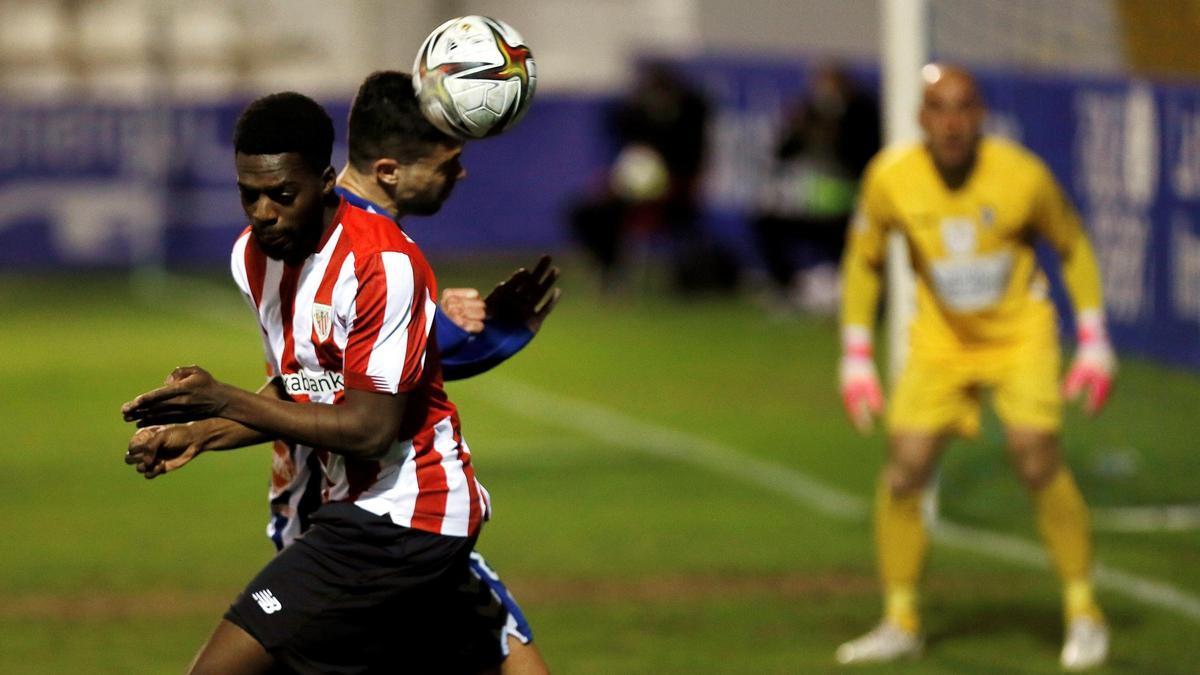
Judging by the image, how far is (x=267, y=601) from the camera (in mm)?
4711

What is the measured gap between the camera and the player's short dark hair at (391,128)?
16.5 ft

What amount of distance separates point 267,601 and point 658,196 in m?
16.4

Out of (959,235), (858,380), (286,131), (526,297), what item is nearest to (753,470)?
(858,380)

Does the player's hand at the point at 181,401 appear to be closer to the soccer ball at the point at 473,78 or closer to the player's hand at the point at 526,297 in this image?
the soccer ball at the point at 473,78

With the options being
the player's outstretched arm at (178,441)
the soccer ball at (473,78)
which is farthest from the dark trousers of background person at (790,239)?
the player's outstretched arm at (178,441)

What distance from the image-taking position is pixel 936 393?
7.45 m

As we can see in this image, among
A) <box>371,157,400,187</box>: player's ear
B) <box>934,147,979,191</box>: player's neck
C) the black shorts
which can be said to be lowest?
the black shorts

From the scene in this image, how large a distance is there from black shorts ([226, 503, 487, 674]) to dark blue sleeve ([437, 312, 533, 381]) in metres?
0.67

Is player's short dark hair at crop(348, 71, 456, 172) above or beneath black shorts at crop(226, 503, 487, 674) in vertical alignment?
above

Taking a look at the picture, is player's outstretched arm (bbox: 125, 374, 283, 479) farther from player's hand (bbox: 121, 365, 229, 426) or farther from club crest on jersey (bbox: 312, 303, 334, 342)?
club crest on jersey (bbox: 312, 303, 334, 342)

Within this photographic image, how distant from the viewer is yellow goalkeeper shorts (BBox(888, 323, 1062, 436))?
7.37 meters

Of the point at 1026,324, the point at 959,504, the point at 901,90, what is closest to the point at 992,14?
the point at 901,90

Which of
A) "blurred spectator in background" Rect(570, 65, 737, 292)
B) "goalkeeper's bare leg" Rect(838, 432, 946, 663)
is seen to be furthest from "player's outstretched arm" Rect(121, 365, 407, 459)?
"blurred spectator in background" Rect(570, 65, 737, 292)

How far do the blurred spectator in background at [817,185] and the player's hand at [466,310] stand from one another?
538 inches
